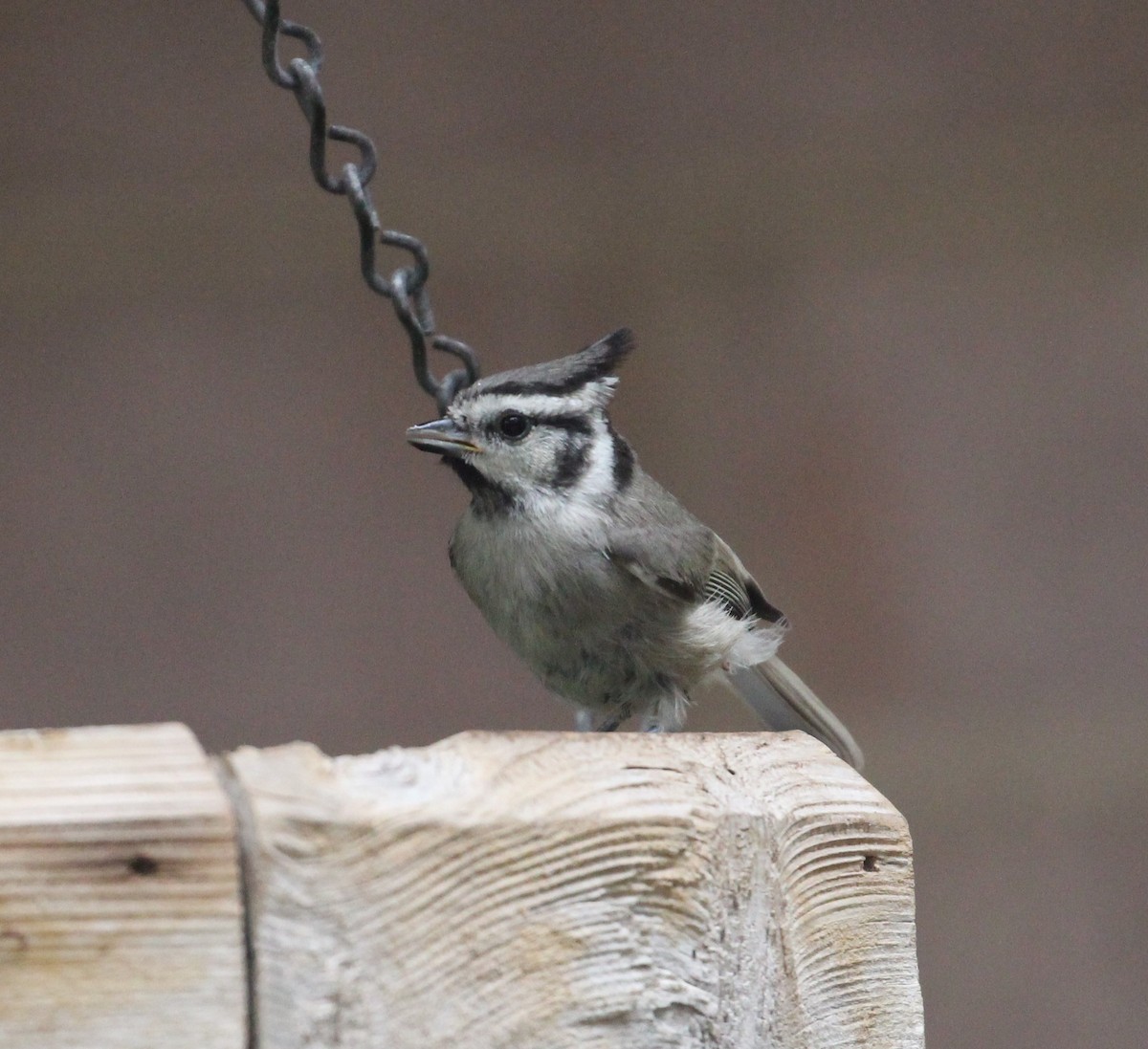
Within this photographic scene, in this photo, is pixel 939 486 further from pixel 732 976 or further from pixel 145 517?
pixel 732 976

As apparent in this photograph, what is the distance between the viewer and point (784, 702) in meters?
2.53

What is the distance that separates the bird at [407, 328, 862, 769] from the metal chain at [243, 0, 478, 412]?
34 cm

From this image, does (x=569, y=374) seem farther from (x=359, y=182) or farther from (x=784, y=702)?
(x=784, y=702)

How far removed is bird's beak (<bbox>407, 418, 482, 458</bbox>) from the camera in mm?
2033

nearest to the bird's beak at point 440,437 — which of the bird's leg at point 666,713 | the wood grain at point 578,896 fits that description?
the bird's leg at point 666,713

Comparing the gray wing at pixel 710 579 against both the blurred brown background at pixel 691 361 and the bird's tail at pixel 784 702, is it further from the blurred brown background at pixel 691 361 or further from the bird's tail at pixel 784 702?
the blurred brown background at pixel 691 361

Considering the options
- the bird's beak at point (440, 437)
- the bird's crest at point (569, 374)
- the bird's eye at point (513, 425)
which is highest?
the bird's crest at point (569, 374)

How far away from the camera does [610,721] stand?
2.30m

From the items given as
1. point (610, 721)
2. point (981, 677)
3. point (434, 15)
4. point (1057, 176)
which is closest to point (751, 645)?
point (610, 721)

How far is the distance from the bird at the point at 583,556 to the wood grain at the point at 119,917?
112 cm

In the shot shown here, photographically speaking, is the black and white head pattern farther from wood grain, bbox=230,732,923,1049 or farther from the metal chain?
wood grain, bbox=230,732,923,1049

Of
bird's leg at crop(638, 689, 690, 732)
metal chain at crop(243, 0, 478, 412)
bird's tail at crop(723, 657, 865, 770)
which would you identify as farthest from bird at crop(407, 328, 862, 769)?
metal chain at crop(243, 0, 478, 412)

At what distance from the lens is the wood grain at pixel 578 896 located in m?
1.01

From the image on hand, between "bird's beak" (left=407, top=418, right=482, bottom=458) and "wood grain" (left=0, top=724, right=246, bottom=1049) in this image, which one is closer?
"wood grain" (left=0, top=724, right=246, bottom=1049)
